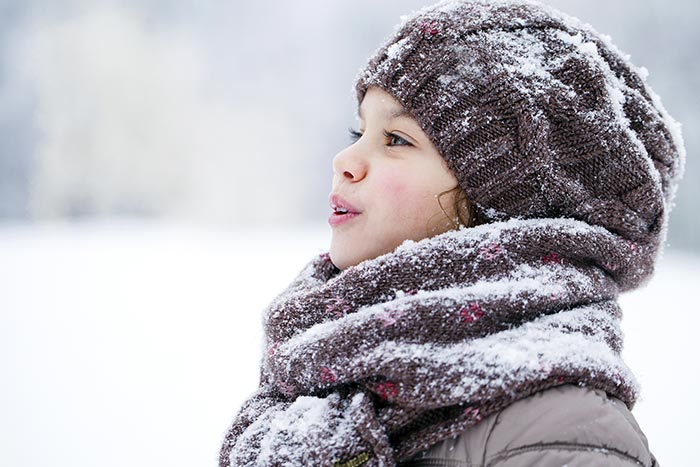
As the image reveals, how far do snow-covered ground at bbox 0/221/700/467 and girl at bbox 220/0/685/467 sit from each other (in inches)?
13.5

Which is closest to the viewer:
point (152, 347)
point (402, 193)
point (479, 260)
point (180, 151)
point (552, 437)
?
point (552, 437)

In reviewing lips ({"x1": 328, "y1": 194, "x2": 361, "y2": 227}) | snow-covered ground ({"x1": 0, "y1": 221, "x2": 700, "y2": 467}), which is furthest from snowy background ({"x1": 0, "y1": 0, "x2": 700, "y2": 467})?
lips ({"x1": 328, "y1": 194, "x2": 361, "y2": 227})

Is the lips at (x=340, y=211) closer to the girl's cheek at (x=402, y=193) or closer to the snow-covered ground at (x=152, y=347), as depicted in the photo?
the girl's cheek at (x=402, y=193)

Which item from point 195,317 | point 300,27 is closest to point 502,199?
point 195,317

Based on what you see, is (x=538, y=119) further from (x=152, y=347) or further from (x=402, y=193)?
(x=152, y=347)

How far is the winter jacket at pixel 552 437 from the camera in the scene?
0.54 m

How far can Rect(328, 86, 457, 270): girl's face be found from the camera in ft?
2.52

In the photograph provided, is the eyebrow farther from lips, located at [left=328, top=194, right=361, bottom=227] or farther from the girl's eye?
lips, located at [left=328, top=194, right=361, bottom=227]

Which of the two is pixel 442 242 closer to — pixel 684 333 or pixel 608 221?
pixel 608 221

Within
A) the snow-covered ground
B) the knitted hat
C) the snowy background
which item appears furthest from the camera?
Answer: the snowy background

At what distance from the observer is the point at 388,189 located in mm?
767

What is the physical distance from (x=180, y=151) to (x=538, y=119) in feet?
13.9

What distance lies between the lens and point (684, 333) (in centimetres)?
264

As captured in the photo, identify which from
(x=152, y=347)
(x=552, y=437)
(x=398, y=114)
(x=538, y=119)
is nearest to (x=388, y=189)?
(x=398, y=114)
